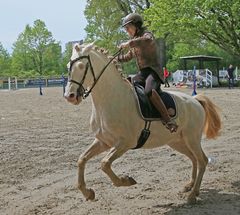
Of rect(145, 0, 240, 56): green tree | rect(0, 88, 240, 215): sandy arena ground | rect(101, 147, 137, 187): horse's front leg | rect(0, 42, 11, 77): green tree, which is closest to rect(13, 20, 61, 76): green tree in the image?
rect(0, 42, 11, 77): green tree

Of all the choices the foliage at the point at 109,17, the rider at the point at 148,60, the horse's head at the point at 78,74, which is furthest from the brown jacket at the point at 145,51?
the foliage at the point at 109,17

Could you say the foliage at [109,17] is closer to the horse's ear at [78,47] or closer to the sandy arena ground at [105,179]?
the sandy arena ground at [105,179]

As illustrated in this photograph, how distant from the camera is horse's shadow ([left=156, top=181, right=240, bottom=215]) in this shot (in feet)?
19.6

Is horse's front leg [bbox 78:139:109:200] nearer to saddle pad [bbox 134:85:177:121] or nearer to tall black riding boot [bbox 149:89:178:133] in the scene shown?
saddle pad [bbox 134:85:177:121]

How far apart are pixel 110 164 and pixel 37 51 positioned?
73510 mm

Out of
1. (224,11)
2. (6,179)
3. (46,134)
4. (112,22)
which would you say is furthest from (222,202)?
(112,22)

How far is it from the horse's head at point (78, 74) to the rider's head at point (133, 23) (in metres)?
0.77

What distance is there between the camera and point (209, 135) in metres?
7.90

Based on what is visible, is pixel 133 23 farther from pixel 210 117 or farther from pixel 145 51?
pixel 210 117

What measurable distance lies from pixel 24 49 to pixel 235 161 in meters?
72.6

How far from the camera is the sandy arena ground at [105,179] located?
620 centimetres

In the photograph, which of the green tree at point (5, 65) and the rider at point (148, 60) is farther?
the green tree at point (5, 65)

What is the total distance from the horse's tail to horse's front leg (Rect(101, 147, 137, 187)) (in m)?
2.29

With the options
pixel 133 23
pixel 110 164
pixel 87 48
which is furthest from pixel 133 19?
pixel 110 164
